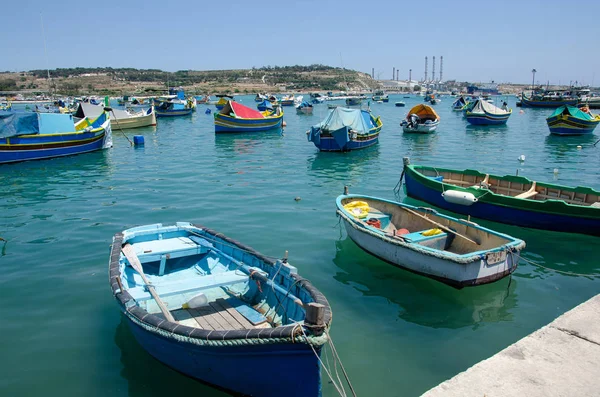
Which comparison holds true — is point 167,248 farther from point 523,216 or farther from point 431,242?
point 523,216

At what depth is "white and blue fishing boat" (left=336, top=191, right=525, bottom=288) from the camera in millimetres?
8805

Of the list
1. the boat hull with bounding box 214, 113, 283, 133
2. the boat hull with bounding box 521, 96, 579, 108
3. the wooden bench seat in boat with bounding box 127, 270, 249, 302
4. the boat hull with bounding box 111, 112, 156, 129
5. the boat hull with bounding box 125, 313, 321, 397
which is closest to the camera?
the boat hull with bounding box 125, 313, 321, 397

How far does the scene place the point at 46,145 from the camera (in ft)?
87.9

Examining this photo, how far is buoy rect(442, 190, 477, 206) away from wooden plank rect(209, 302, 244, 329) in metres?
9.18

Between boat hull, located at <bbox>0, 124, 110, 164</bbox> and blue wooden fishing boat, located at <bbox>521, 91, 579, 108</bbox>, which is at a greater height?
blue wooden fishing boat, located at <bbox>521, 91, 579, 108</bbox>

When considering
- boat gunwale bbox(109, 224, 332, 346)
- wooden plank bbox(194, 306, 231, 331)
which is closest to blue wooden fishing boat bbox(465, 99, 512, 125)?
boat gunwale bbox(109, 224, 332, 346)

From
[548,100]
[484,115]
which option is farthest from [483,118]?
[548,100]

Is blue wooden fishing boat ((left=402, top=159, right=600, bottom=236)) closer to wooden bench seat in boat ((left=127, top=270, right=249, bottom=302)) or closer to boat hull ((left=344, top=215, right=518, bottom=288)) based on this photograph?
boat hull ((left=344, top=215, right=518, bottom=288))

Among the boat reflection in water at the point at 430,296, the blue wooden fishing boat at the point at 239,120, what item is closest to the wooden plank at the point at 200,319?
the boat reflection in water at the point at 430,296

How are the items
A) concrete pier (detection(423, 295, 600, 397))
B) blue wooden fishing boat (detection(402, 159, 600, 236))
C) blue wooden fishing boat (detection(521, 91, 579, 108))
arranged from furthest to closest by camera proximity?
blue wooden fishing boat (detection(521, 91, 579, 108)), blue wooden fishing boat (detection(402, 159, 600, 236)), concrete pier (detection(423, 295, 600, 397))

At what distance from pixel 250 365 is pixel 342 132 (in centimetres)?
2368

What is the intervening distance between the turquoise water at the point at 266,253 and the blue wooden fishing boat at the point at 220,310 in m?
0.43

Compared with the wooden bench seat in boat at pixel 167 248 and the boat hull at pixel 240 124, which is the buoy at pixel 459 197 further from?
the boat hull at pixel 240 124

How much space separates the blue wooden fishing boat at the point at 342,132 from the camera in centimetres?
2845
